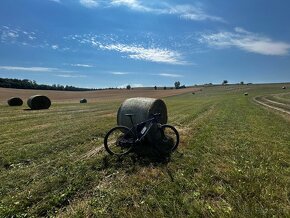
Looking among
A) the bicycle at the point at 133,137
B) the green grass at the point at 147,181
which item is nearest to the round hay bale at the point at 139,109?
the bicycle at the point at 133,137

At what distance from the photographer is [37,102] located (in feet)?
107

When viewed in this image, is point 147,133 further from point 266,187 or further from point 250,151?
point 266,187

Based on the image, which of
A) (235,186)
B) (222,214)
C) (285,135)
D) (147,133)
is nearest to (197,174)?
(235,186)

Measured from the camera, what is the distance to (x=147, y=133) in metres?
9.98

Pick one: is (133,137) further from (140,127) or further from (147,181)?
(147,181)

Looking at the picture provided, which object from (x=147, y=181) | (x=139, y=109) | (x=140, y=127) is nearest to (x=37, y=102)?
(x=139, y=109)

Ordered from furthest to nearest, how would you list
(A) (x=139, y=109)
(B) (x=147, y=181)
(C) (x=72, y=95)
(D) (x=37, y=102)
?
(C) (x=72, y=95)
(D) (x=37, y=102)
(A) (x=139, y=109)
(B) (x=147, y=181)

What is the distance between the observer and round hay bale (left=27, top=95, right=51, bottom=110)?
3209 centimetres

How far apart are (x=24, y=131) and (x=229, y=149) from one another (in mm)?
10907

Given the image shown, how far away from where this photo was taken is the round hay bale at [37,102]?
105ft

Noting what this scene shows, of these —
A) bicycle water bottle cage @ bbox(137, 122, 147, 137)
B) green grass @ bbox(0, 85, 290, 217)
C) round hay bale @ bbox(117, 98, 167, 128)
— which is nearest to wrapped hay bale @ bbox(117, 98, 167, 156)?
round hay bale @ bbox(117, 98, 167, 128)

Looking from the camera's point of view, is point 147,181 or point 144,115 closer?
point 147,181

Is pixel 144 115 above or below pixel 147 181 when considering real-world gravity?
above

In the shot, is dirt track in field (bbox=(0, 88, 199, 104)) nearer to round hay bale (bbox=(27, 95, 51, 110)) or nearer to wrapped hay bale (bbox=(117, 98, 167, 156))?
round hay bale (bbox=(27, 95, 51, 110))
